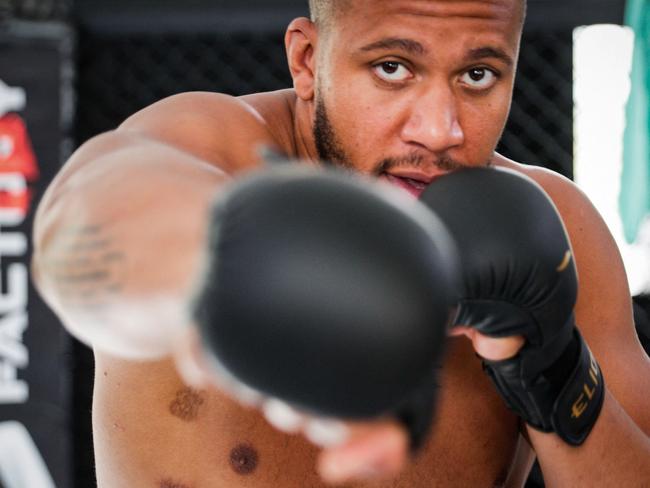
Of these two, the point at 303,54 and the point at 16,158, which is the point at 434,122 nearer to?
the point at 303,54

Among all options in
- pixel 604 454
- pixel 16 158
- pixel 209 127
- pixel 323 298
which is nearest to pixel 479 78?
pixel 209 127

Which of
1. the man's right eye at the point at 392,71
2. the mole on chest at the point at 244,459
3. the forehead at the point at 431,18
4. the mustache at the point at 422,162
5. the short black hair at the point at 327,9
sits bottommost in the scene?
the mole on chest at the point at 244,459

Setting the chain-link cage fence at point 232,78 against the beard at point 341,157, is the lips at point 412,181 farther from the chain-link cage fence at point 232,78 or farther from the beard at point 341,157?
the chain-link cage fence at point 232,78

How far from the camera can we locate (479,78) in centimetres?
114

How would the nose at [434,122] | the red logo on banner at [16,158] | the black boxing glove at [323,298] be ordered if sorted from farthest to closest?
the red logo on banner at [16,158], the nose at [434,122], the black boxing glove at [323,298]

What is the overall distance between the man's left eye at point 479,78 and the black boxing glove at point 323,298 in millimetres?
567

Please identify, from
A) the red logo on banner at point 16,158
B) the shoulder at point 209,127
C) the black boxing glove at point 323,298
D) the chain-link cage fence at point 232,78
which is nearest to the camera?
the black boxing glove at point 323,298

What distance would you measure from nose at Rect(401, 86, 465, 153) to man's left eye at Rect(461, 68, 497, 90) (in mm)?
40

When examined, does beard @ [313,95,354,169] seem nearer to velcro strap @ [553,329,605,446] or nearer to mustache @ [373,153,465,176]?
mustache @ [373,153,465,176]

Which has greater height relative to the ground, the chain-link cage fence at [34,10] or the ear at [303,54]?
the ear at [303,54]

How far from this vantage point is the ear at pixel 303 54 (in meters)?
1.24

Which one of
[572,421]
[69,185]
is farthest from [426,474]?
[69,185]

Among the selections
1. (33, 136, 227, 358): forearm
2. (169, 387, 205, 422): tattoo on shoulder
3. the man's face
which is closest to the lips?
the man's face

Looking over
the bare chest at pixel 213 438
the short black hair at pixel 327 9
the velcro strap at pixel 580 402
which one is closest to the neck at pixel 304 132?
the short black hair at pixel 327 9
